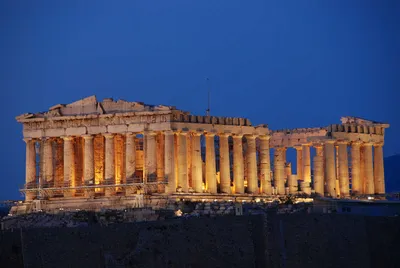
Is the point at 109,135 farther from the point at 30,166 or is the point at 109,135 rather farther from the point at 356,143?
the point at 356,143

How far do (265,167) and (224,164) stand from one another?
5.07 metres

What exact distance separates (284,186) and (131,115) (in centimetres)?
1711

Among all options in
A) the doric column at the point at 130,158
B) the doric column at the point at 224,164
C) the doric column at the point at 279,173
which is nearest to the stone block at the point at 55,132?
the doric column at the point at 130,158

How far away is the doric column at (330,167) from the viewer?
9488cm

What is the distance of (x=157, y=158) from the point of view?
87688mm

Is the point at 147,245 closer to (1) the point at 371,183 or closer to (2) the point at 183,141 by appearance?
(2) the point at 183,141

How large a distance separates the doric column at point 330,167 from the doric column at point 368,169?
4147mm

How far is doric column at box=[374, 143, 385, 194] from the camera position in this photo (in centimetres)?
9894

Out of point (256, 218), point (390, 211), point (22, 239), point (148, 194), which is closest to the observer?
point (22, 239)

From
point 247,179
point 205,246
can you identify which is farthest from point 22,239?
point 247,179

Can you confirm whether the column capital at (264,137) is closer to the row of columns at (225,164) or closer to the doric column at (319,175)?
the row of columns at (225,164)

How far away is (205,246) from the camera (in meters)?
62.1

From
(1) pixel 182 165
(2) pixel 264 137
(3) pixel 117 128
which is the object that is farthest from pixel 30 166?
(2) pixel 264 137

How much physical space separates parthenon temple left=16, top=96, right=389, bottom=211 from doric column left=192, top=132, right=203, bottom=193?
83mm
